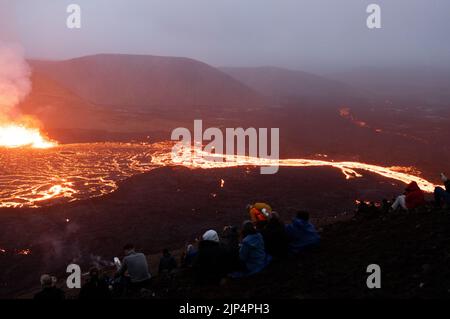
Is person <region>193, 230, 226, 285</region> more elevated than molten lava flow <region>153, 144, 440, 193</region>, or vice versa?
person <region>193, 230, 226, 285</region>

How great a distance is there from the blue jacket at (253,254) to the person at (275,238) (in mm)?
447

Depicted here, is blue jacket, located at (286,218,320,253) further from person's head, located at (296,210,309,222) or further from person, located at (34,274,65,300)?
person, located at (34,274,65,300)

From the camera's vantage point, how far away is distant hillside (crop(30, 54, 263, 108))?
3615 inches

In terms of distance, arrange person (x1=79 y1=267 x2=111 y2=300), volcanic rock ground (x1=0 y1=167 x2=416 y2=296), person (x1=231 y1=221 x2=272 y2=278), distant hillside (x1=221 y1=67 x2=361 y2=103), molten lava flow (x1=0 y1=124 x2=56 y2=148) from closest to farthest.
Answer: person (x1=79 y1=267 x2=111 y2=300) → person (x1=231 y1=221 x2=272 y2=278) → volcanic rock ground (x1=0 y1=167 x2=416 y2=296) → molten lava flow (x1=0 y1=124 x2=56 y2=148) → distant hillside (x1=221 y1=67 x2=361 y2=103)

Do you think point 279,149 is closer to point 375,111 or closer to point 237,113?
point 237,113

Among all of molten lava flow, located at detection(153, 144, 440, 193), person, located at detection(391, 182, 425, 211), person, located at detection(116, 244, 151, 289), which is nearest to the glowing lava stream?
molten lava flow, located at detection(153, 144, 440, 193)

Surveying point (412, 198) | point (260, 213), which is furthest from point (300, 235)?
point (412, 198)

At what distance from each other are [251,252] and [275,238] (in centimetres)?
78

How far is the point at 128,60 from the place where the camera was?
109 m

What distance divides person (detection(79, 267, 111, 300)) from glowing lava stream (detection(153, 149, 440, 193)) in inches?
1041

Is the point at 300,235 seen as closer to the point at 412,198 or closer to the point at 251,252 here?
the point at 251,252

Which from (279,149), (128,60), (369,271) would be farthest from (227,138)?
(128,60)
